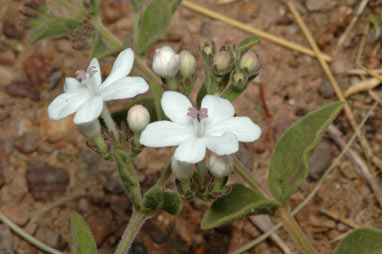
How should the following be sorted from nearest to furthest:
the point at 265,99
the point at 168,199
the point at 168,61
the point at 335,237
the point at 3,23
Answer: the point at 168,199 < the point at 168,61 < the point at 335,237 < the point at 265,99 < the point at 3,23

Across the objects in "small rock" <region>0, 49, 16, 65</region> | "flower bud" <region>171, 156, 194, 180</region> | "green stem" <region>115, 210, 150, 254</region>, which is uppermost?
"small rock" <region>0, 49, 16, 65</region>

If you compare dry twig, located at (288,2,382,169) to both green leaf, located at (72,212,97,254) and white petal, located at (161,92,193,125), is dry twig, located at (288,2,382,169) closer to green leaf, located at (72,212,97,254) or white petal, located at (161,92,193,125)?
white petal, located at (161,92,193,125)

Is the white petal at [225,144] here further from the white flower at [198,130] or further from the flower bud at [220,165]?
the flower bud at [220,165]

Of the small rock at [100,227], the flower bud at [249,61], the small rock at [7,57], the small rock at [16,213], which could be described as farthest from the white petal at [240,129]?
the small rock at [7,57]

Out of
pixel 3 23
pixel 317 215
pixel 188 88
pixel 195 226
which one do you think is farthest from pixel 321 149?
pixel 3 23

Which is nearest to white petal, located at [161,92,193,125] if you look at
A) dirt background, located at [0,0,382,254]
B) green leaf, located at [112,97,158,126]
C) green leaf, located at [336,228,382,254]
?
green leaf, located at [112,97,158,126]

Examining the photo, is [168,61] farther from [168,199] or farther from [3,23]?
[3,23]

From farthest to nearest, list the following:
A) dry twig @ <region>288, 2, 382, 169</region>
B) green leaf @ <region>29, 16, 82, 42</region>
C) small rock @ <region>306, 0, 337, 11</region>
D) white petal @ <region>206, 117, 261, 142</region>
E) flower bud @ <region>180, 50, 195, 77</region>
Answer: small rock @ <region>306, 0, 337, 11</region> < dry twig @ <region>288, 2, 382, 169</region> < green leaf @ <region>29, 16, 82, 42</region> < flower bud @ <region>180, 50, 195, 77</region> < white petal @ <region>206, 117, 261, 142</region>
